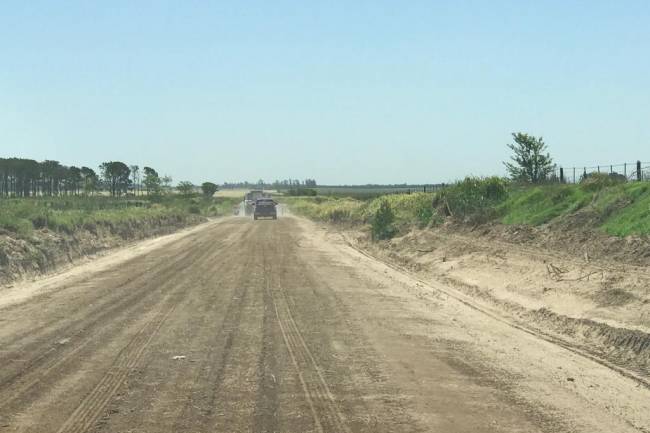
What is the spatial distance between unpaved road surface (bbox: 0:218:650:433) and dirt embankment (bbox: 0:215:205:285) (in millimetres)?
5006

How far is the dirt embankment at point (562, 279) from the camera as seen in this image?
11.5 m

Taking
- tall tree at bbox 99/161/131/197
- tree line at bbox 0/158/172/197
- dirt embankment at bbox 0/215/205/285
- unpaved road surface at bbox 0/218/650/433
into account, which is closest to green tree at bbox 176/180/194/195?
tree line at bbox 0/158/172/197

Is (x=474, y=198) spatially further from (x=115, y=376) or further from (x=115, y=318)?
(x=115, y=376)

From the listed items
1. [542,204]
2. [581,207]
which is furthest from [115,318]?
[542,204]

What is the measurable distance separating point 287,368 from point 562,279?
342 inches

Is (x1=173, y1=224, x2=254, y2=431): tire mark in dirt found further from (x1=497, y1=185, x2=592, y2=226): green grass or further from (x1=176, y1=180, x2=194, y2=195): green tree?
(x1=176, y1=180, x2=194, y2=195): green tree

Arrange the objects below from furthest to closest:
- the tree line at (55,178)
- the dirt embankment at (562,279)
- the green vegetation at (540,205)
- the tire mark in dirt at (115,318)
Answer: the tree line at (55,178), the green vegetation at (540,205), the dirt embankment at (562,279), the tire mark in dirt at (115,318)

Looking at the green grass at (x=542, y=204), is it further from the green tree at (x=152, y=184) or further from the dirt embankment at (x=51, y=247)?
the green tree at (x=152, y=184)

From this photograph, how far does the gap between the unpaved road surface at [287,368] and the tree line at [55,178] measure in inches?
4178

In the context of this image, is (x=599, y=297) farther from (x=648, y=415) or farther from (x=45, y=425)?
(x=45, y=425)

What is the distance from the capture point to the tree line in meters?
138

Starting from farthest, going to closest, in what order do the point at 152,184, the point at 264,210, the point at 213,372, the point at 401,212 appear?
the point at 152,184 < the point at 264,210 < the point at 401,212 < the point at 213,372

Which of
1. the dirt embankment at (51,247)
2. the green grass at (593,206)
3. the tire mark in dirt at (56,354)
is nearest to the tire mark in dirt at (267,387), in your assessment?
the tire mark in dirt at (56,354)

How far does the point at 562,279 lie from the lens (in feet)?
51.4
